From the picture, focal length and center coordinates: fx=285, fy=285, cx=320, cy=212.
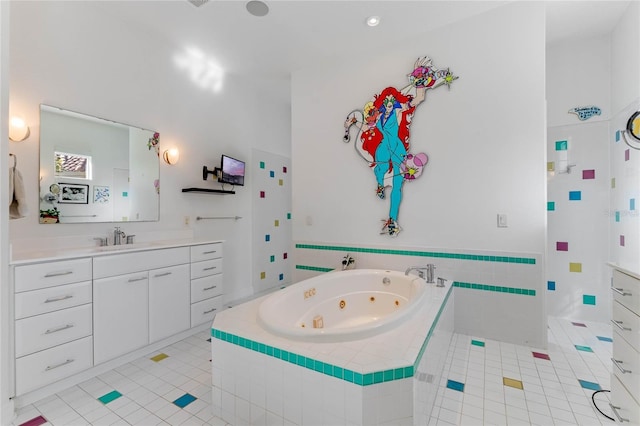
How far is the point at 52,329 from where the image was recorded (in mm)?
1710

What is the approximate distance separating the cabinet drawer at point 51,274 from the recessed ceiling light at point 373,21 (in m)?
2.92

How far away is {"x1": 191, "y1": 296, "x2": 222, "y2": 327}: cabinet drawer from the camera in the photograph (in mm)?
2564

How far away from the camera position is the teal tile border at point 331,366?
1.14m

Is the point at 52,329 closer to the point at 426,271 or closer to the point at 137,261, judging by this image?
the point at 137,261

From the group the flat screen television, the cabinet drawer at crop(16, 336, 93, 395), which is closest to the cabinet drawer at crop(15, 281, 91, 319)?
the cabinet drawer at crop(16, 336, 93, 395)

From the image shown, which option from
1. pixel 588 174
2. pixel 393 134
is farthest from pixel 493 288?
pixel 393 134

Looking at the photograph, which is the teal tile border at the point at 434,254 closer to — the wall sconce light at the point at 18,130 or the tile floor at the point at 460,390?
the tile floor at the point at 460,390

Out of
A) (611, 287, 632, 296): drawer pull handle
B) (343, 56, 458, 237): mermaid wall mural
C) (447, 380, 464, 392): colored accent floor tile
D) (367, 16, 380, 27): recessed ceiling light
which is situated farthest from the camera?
(343, 56, 458, 237): mermaid wall mural

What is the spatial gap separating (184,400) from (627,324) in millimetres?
2307

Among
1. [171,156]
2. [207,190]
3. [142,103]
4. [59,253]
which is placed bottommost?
[59,253]

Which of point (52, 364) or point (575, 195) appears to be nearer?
point (52, 364)

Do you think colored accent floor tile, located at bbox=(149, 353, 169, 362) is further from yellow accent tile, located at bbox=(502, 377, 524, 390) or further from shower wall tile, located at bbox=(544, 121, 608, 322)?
shower wall tile, located at bbox=(544, 121, 608, 322)

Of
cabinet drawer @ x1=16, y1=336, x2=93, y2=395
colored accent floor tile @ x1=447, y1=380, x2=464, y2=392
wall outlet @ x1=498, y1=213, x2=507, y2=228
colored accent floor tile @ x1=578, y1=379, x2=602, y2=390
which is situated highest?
wall outlet @ x1=498, y1=213, x2=507, y2=228

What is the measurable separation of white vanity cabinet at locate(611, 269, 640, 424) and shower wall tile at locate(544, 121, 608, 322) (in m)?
1.61
